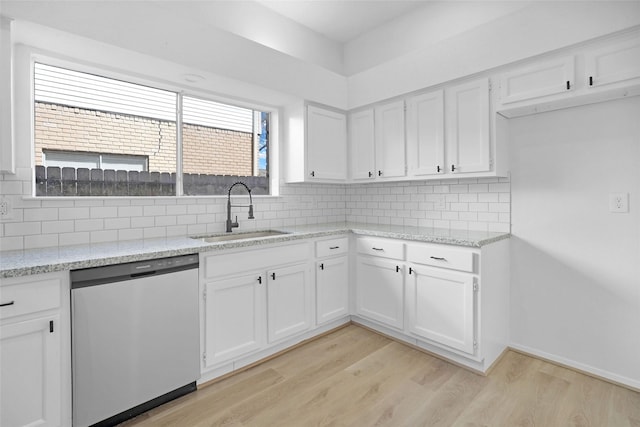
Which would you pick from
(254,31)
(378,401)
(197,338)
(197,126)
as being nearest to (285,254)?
(197,338)

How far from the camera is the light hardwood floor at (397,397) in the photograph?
1.80 metres

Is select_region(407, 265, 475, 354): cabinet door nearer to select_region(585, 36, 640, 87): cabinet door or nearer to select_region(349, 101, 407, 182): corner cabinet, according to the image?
select_region(349, 101, 407, 182): corner cabinet

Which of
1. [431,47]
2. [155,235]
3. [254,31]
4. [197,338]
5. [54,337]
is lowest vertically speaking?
[197,338]

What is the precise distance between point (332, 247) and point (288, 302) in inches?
25.0

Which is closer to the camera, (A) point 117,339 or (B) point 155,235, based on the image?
(A) point 117,339

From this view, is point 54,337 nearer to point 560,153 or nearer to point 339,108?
point 339,108

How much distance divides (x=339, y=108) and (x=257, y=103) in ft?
2.75

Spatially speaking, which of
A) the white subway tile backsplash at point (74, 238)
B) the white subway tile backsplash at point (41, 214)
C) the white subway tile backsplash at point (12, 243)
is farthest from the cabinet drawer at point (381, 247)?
the white subway tile backsplash at point (12, 243)

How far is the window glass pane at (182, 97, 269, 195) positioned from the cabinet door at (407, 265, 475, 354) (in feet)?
5.76

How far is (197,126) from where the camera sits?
2.86 meters

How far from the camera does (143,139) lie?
253 cm

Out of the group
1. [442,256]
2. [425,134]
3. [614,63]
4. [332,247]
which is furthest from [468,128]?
[332,247]

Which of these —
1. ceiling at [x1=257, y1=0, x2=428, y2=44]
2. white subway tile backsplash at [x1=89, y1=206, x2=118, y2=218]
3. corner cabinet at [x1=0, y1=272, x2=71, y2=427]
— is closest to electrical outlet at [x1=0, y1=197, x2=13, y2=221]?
white subway tile backsplash at [x1=89, y1=206, x2=118, y2=218]

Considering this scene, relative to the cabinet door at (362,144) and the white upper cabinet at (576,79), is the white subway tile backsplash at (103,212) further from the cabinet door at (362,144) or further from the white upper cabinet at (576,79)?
the white upper cabinet at (576,79)
